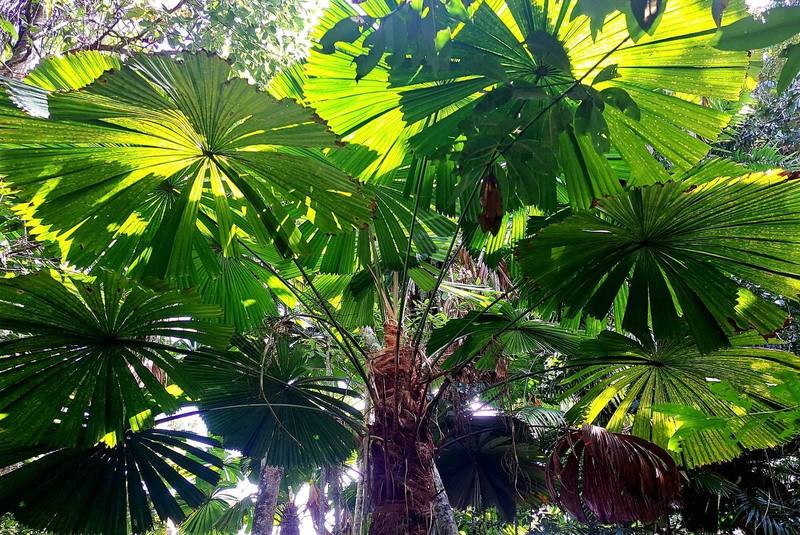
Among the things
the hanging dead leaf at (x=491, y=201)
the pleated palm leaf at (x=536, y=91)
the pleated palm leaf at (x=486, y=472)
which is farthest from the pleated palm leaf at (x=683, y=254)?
the pleated palm leaf at (x=486, y=472)

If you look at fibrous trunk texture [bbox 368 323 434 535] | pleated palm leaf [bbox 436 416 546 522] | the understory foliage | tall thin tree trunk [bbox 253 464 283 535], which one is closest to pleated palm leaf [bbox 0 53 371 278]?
the understory foliage

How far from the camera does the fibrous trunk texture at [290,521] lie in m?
7.53

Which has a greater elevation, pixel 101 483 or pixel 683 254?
pixel 683 254

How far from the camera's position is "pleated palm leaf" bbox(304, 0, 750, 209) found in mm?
1189

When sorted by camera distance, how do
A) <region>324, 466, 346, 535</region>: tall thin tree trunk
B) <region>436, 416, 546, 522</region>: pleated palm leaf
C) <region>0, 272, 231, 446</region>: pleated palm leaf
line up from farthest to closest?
<region>324, 466, 346, 535</region>: tall thin tree trunk → <region>436, 416, 546, 522</region>: pleated palm leaf → <region>0, 272, 231, 446</region>: pleated palm leaf

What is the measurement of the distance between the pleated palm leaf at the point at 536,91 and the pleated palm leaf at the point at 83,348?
3.31ft

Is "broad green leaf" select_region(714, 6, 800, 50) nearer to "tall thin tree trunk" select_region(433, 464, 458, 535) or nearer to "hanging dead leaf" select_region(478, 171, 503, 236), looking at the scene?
"hanging dead leaf" select_region(478, 171, 503, 236)

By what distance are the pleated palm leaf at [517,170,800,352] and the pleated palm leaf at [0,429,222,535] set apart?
2.07 m

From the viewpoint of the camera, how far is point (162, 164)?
1.88 meters

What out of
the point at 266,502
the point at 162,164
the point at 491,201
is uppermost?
the point at 162,164

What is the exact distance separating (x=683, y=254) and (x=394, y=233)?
1.30 m

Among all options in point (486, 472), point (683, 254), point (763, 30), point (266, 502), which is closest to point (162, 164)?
point (763, 30)

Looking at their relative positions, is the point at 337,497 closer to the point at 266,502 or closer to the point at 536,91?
the point at 266,502

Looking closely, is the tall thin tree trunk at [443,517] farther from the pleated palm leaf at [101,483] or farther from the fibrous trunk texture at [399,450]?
the pleated palm leaf at [101,483]
